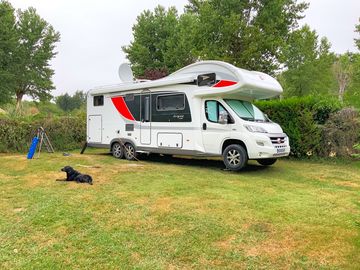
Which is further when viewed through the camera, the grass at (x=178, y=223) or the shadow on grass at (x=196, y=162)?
the shadow on grass at (x=196, y=162)

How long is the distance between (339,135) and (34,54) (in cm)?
3337

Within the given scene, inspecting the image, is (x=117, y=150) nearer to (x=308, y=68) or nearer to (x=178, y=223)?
(x=178, y=223)

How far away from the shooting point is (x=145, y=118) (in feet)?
32.3

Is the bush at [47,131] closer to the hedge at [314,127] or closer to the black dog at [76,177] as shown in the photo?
the black dog at [76,177]

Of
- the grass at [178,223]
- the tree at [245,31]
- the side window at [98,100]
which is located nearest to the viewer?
the grass at [178,223]

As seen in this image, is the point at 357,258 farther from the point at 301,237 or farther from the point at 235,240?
the point at 235,240

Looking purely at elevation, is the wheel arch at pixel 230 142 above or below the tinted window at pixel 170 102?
below

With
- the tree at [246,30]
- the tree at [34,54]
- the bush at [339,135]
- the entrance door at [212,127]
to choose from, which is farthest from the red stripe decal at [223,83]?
the tree at [34,54]

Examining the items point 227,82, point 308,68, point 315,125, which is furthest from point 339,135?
point 308,68

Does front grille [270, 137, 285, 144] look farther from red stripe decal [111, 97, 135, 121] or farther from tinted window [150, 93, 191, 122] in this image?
red stripe decal [111, 97, 135, 121]

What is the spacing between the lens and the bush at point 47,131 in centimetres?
1221

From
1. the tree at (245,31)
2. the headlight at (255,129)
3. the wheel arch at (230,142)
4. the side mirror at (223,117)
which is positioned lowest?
the wheel arch at (230,142)

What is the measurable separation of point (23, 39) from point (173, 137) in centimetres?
3135

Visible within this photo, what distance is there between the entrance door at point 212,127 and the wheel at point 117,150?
3.23m
